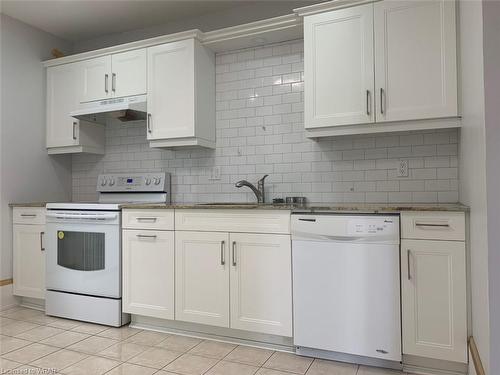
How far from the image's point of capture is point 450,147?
2604 millimetres

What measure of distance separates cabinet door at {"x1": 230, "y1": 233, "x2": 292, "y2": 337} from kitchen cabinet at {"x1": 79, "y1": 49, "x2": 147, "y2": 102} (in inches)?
66.6

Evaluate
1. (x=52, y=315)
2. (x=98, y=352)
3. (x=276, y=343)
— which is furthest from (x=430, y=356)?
(x=52, y=315)

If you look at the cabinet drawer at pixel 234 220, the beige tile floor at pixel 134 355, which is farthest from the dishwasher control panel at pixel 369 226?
the beige tile floor at pixel 134 355

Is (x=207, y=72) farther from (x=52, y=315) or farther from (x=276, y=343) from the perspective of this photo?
(x=52, y=315)

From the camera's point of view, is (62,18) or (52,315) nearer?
(52,315)

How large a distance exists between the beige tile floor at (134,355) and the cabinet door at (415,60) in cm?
158

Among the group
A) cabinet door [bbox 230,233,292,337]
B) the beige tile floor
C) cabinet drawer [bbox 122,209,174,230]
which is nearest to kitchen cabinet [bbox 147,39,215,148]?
cabinet drawer [bbox 122,209,174,230]

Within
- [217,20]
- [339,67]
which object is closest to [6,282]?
[217,20]

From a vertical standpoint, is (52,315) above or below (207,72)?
below

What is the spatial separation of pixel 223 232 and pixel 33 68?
2.64 m

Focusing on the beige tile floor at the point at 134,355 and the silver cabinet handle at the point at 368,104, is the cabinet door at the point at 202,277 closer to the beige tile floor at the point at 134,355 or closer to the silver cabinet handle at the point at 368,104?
the beige tile floor at the point at 134,355

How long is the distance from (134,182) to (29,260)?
1.13 m

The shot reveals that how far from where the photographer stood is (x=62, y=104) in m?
3.66

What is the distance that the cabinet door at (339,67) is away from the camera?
8.14 ft
